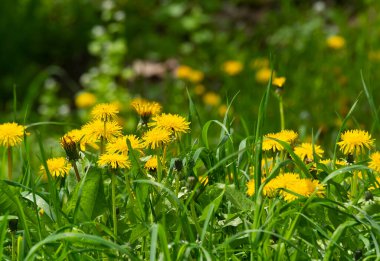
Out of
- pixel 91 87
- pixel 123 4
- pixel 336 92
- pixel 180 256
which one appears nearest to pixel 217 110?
pixel 336 92

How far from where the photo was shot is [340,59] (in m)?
5.52

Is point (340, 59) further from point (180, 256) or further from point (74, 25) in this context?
point (180, 256)

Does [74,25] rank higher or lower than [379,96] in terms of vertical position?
higher

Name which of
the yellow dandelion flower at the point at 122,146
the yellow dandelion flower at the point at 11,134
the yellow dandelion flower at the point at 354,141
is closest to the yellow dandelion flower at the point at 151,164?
the yellow dandelion flower at the point at 122,146

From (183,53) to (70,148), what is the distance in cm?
439

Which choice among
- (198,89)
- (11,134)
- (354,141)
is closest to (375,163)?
(354,141)

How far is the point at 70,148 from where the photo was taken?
215 centimetres

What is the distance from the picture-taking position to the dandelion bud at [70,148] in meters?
2.15

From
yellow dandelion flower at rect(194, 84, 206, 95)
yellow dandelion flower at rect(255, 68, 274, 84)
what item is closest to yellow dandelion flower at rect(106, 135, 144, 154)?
yellow dandelion flower at rect(255, 68, 274, 84)

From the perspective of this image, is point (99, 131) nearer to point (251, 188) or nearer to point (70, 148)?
point (70, 148)

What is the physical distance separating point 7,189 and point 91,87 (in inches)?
157

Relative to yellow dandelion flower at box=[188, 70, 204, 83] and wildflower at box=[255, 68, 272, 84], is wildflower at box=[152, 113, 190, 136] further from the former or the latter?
yellow dandelion flower at box=[188, 70, 204, 83]

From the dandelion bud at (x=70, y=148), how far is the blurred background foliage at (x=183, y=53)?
2.80 meters

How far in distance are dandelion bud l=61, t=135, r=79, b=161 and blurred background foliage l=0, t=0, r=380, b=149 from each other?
280 centimetres
